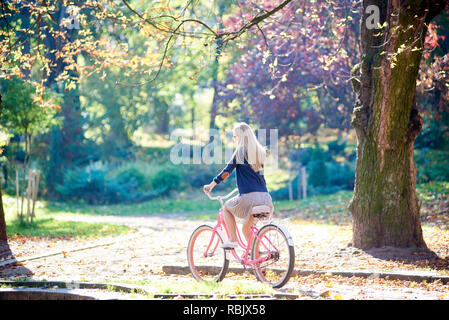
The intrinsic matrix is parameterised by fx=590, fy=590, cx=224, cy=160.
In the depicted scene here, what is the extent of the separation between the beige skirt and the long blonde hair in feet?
1.05

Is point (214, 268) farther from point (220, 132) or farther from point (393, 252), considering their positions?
point (220, 132)

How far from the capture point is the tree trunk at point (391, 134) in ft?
29.8

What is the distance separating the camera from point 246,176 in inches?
272

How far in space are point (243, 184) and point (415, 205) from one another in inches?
150

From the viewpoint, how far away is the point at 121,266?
363 inches

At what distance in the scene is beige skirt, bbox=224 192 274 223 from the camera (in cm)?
680

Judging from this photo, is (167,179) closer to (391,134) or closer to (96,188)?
(96,188)

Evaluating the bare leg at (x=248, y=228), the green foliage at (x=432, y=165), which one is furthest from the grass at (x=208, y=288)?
the green foliage at (x=432, y=165)

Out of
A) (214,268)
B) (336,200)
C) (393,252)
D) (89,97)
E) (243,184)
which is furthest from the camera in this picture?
(89,97)

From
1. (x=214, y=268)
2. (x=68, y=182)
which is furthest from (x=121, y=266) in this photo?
(x=68, y=182)

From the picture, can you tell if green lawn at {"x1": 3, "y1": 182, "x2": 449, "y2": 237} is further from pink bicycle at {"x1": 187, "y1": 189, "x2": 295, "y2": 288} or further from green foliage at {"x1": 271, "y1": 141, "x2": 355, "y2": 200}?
pink bicycle at {"x1": 187, "y1": 189, "x2": 295, "y2": 288}

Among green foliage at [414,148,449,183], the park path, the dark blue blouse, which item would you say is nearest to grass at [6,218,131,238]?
the park path

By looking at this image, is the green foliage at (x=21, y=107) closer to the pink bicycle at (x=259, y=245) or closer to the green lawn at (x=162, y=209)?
the green lawn at (x=162, y=209)

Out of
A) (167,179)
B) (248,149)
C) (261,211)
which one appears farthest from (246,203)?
(167,179)
